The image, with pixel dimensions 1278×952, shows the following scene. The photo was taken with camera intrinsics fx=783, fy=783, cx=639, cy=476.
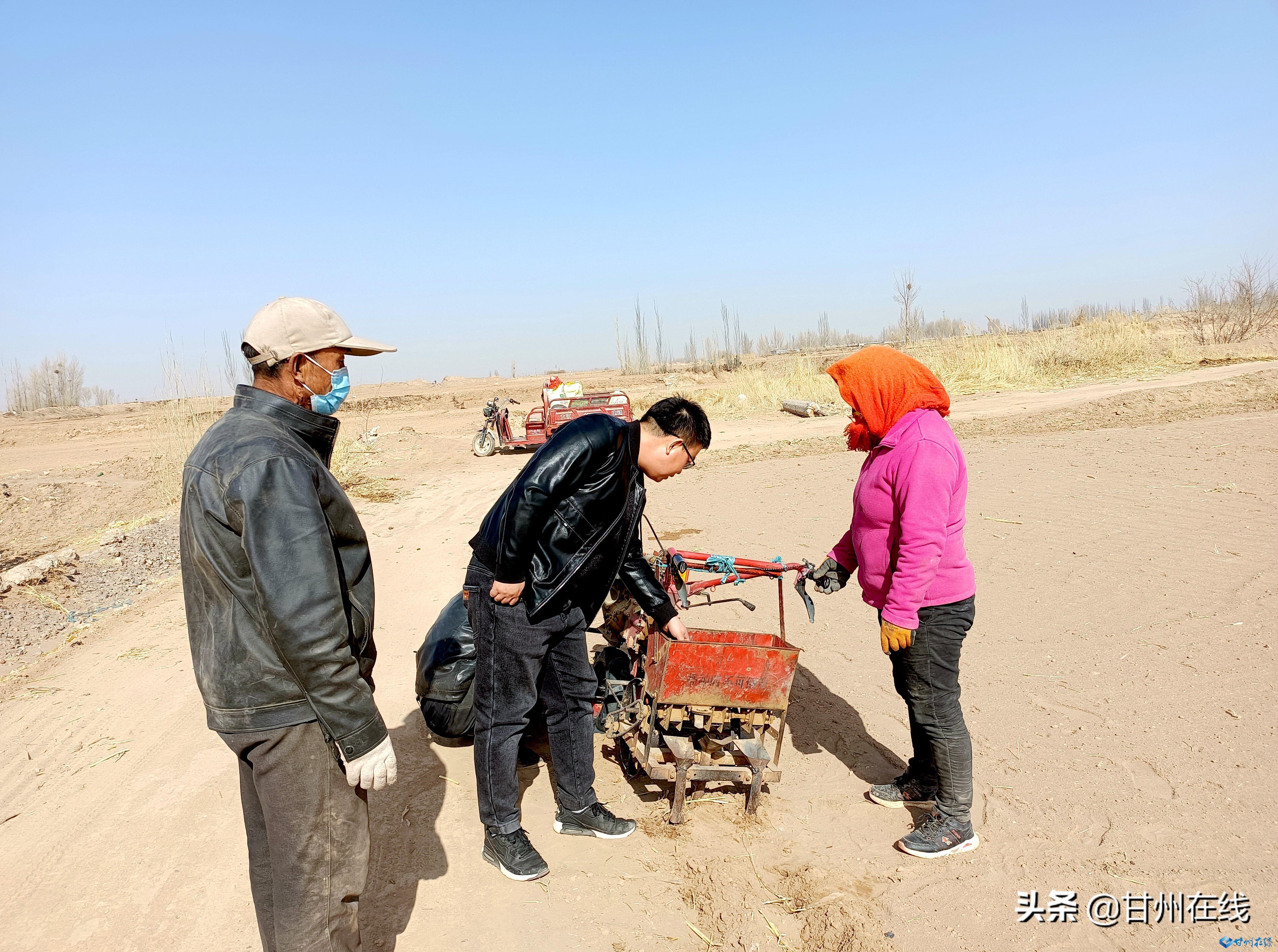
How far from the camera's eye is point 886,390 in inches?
131

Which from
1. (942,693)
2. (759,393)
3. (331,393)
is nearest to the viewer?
(331,393)

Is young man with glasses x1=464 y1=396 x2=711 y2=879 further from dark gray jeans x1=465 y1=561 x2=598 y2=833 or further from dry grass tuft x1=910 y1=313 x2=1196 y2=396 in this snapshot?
dry grass tuft x1=910 y1=313 x2=1196 y2=396

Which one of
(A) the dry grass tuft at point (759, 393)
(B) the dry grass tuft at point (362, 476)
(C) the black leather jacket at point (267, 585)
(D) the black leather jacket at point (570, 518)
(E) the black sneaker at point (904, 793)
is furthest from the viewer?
(A) the dry grass tuft at point (759, 393)

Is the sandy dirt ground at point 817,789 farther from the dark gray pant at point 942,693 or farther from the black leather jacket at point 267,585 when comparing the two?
the black leather jacket at point 267,585

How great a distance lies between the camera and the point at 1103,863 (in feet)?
11.0

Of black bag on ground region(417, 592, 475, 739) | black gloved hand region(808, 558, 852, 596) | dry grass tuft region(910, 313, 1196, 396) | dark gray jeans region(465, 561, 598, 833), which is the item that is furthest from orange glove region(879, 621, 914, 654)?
dry grass tuft region(910, 313, 1196, 396)

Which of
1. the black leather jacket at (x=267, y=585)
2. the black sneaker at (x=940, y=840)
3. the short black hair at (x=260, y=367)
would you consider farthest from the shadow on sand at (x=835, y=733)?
the short black hair at (x=260, y=367)

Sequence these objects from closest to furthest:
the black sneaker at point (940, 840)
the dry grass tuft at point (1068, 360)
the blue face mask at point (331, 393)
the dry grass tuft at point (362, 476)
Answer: the blue face mask at point (331, 393) → the black sneaker at point (940, 840) → the dry grass tuft at point (362, 476) → the dry grass tuft at point (1068, 360)

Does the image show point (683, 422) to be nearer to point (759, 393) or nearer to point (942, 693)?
point (942, 693)

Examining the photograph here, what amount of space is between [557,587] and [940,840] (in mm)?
2039

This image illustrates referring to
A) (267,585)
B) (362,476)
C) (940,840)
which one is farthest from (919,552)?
(362,476)

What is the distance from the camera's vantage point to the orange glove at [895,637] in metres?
3.24

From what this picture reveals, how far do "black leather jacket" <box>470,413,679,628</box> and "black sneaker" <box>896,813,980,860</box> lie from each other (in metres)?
1.77

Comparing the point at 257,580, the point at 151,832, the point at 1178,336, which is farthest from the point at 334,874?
the point at 1178,336
